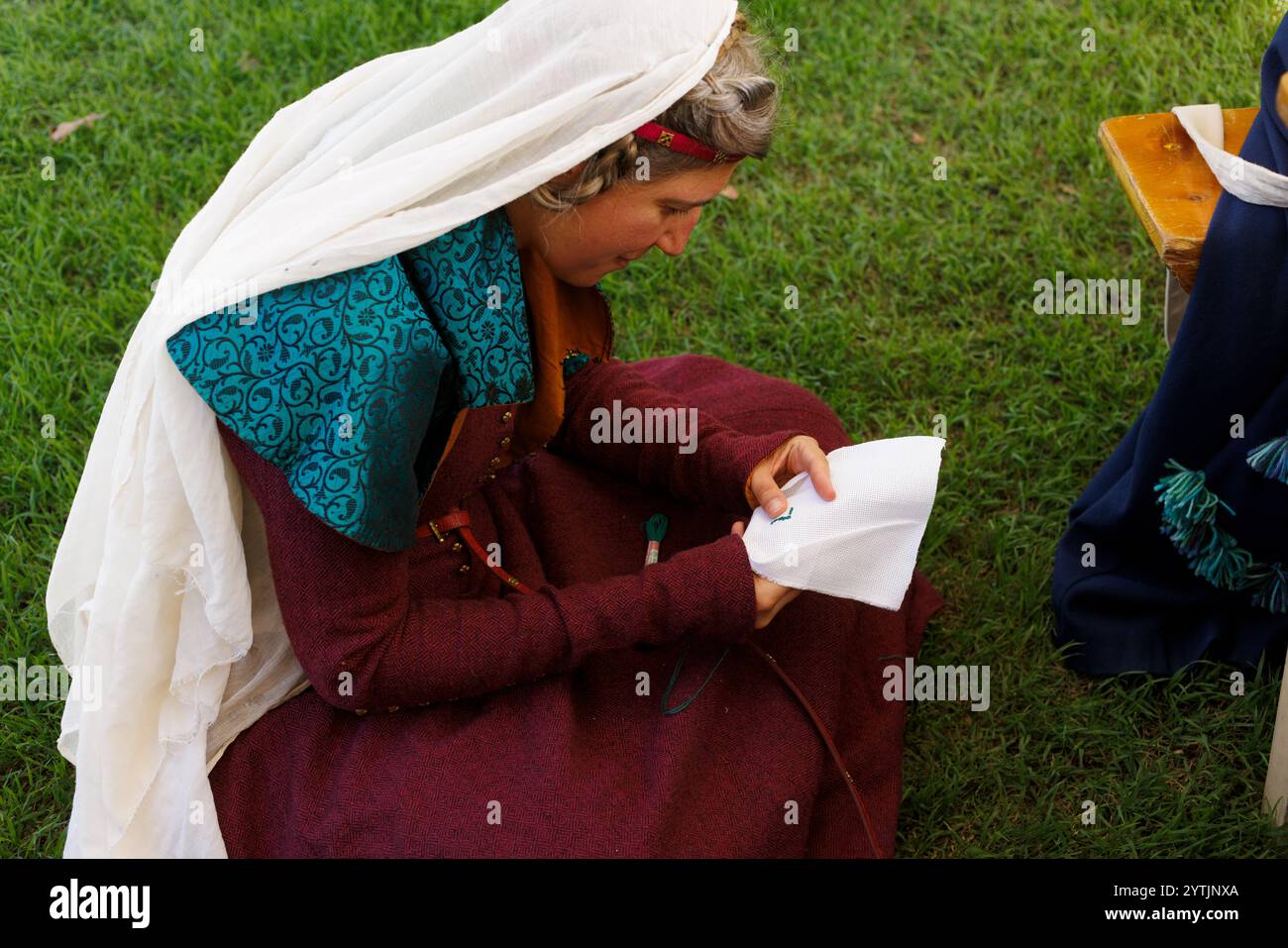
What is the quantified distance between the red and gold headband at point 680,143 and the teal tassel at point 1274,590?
4.41ft

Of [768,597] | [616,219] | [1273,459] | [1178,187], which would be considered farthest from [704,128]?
[1273,459]

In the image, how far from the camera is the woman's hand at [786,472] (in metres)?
2.30

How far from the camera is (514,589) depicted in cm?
234

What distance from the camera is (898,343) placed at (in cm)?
351

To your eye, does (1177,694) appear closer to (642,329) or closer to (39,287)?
(642,329)

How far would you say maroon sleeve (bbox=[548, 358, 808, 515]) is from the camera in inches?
Result: 98.0

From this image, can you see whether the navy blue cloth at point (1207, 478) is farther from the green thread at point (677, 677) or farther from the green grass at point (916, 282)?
the green thread at point (677, 677)

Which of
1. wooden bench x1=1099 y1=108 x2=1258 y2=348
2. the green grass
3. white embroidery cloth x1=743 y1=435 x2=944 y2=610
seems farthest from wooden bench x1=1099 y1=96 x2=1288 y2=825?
white embroidery cloth x1=743 y1=435 x2=944 y2=610

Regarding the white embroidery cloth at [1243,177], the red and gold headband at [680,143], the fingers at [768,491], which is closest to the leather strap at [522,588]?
the fingers at [768,491]

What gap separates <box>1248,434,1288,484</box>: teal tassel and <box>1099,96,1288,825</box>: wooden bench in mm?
304

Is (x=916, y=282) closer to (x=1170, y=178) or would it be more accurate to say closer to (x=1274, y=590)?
(x=1170, y=178)

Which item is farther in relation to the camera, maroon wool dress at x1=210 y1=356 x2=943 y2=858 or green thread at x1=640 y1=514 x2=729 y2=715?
green thread at x1=640 y1=514 x2=729 y2=715

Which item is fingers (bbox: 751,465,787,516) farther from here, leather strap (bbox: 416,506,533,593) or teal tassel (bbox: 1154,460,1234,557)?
teal tassel (bbox: 1154,460,1234,557)
